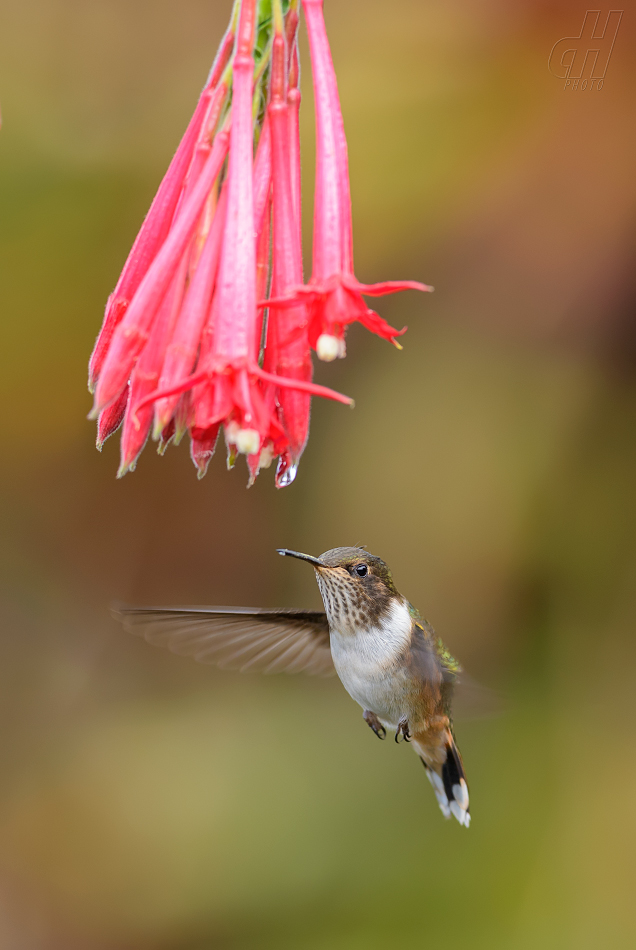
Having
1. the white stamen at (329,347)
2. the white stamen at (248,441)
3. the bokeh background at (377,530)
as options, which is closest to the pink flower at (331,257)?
the white stamen at (329,347)

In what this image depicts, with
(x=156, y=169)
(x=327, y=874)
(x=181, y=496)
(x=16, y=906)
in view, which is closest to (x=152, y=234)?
(x=156, y=169)

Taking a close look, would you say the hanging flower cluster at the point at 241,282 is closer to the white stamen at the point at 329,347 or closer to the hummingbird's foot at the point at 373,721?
the white stamen at the point at 329,347

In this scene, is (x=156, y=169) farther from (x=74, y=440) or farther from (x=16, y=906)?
(x=16, y=906)

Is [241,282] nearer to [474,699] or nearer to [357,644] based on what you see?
[357,644]

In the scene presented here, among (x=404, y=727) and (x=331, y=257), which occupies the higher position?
(x=331, y=257)

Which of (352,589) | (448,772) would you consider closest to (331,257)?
(352,589)

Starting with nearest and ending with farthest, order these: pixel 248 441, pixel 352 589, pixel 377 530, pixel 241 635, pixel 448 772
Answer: pixel 248 441 < pixel 352 589 < pixel 241 635 < pixel 448 772 < pixel 377 530

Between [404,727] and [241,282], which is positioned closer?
[241,282]
